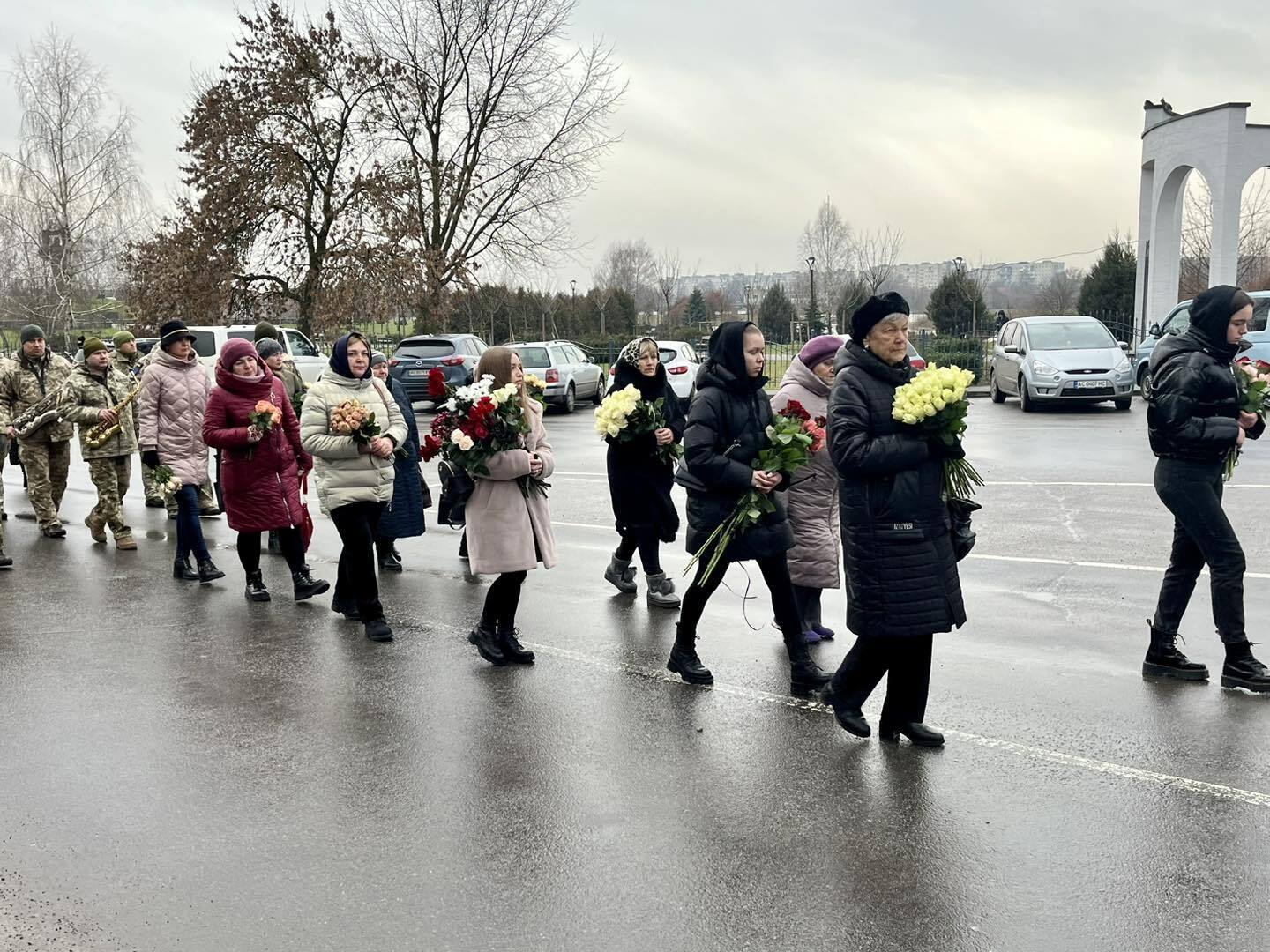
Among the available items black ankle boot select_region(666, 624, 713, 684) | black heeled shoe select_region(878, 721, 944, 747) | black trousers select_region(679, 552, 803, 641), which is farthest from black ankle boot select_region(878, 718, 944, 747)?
black ankle boot select_region(666, 624, 713, 684)

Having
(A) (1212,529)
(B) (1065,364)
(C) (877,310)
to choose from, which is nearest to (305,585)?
(C) (877,310)

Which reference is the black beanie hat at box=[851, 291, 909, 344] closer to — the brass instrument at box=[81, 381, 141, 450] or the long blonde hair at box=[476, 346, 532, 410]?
the long blonde hair at box=[476, 346, 532, 410]

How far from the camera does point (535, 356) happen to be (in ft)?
86.8

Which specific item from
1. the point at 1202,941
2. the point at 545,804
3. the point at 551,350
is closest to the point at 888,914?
the point at 1202,941

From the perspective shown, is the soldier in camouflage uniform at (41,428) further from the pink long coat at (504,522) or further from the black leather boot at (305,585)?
the pink long coat at (504,522)

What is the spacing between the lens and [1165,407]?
6020 mm

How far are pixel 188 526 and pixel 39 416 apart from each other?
290 cm

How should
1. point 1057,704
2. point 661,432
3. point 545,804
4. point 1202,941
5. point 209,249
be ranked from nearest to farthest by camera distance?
point 1202,941, point 545,804, point 1057,704, point 661,432, point 209,249

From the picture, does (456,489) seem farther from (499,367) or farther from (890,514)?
(890,514)

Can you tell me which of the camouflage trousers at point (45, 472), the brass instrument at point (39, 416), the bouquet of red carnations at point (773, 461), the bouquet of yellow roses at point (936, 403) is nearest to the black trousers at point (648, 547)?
A: the bouquet of red carnations at point (773, 461)

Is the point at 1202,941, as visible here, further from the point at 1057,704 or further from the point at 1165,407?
the point at 1165,407

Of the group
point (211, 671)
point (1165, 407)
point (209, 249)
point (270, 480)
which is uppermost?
point (209, 249)

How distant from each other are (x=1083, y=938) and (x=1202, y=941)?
35 centimetres

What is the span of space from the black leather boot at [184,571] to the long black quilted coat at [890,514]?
620 centimetres
